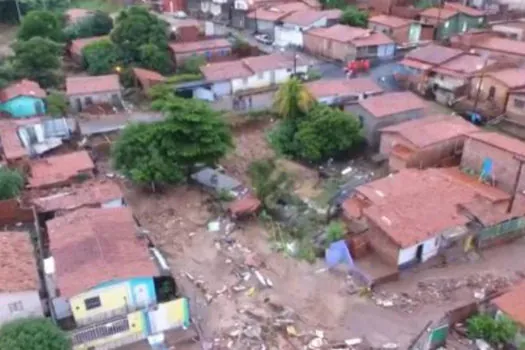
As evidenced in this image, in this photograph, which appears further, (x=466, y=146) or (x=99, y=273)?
(x=466, y=146)

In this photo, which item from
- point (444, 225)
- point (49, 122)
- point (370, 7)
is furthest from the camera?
point (370, 7)

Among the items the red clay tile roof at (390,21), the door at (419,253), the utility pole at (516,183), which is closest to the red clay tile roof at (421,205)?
the utility pole at (516,183)

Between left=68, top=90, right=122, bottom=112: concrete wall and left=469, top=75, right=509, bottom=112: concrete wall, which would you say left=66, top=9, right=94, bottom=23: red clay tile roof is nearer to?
left=68, top=90, right=122, bottom=112: concrete wall

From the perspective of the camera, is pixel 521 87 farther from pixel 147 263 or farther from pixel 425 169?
pixel 147 263

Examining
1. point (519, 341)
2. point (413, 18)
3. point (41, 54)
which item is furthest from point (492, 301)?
point (413, 18)

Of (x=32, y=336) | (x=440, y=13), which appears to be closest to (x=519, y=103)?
(x=440, y=13)

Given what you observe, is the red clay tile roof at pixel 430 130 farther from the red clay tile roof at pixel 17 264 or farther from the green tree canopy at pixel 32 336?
the green tree canopy at pixel 32 336
